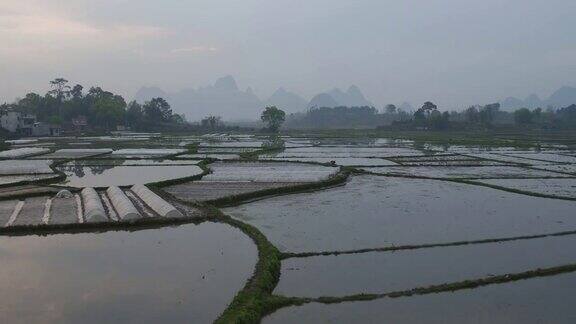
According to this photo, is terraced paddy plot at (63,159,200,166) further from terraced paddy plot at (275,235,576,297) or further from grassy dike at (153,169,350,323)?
terraced paddy plot at (275,235,576,297)

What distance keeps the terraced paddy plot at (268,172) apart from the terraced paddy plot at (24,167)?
22.5 feet

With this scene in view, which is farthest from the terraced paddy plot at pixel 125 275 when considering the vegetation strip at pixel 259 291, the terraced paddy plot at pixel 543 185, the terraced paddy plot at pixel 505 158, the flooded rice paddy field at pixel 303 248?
the terraced paddy plot at pixel 505 158

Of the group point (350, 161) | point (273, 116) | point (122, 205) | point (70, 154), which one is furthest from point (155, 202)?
point (273, 116)

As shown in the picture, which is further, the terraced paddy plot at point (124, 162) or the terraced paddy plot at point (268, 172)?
the terraced paddy plot at point (124, 162)

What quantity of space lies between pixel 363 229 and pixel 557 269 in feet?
12.6

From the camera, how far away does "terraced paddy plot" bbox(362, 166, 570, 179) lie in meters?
19.9

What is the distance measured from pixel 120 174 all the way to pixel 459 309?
15879 millimetres

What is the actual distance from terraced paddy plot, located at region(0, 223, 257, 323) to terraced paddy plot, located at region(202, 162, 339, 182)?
7552 millimetres

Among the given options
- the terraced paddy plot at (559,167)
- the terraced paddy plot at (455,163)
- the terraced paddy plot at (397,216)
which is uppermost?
the terraced paddy plot at (455,163)

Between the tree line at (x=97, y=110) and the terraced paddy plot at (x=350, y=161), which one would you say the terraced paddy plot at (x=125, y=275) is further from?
the tree line at (x=97, y=110)

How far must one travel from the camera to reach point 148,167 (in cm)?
2255

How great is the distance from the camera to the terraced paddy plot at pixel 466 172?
19.9m

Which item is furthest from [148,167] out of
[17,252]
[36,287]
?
[36,287]

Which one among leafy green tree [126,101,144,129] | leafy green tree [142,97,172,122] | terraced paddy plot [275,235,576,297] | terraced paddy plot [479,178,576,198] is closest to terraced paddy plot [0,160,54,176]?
terraced paddy plot [275,235,576,297]
